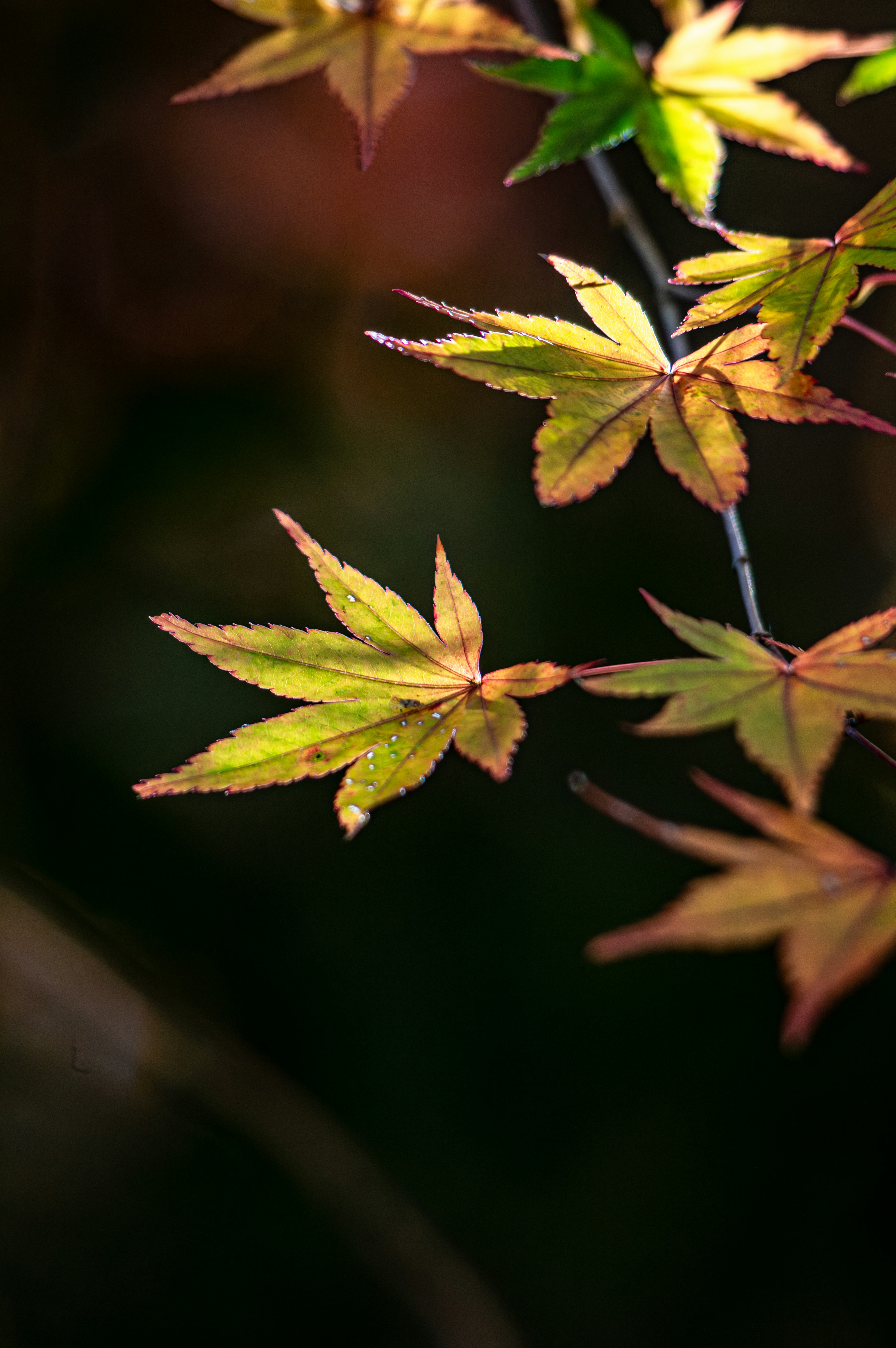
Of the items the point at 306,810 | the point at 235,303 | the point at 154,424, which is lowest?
the point at 306,810

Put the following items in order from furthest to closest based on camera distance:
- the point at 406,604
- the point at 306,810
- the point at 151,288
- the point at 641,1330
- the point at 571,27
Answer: the point at 151,288 < the point at 306,810 < the point at 641,1330 < the point at 571,27 < the point at 406,604

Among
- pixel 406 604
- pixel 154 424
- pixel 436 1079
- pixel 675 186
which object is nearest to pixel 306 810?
pixel 436 1079

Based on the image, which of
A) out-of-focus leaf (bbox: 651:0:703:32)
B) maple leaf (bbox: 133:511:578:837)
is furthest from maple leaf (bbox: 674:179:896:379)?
out-of-focus leaf (bbox: 651:0:703:32)

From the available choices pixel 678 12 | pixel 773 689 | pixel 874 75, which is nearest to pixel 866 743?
pixel 773 689

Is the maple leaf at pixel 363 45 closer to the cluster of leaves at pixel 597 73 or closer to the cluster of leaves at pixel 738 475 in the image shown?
the cluster of leaves at pixel 597 73

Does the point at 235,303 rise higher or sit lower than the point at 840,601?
higher

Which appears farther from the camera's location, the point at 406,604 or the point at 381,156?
the point at 381,156

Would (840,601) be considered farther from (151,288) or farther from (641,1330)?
(151,288)

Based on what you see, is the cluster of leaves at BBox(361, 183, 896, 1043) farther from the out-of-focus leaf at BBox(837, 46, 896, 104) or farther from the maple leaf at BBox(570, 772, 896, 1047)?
the out-of-focus leaf at BBox(837, 46, 896, 104)
